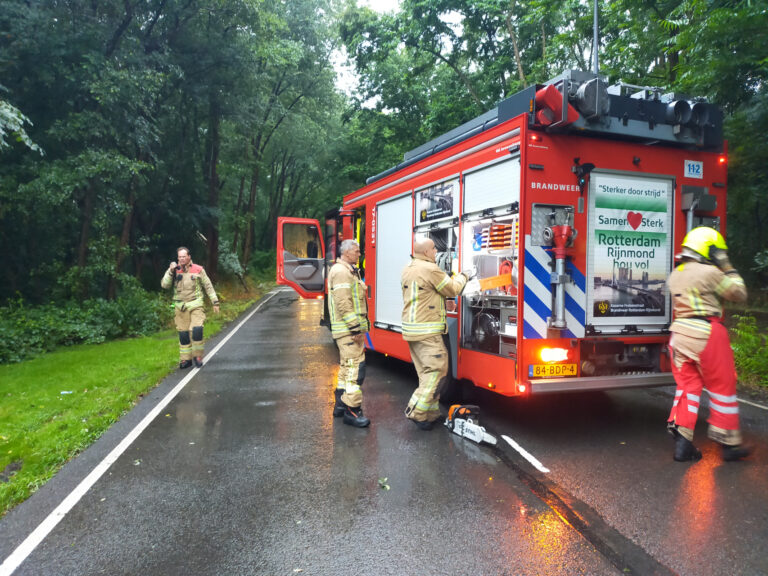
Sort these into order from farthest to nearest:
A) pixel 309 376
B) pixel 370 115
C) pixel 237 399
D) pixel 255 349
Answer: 1. pixel 370 115
2. pixel 255 349
3. pixel 309 376
4. pixel 237 399

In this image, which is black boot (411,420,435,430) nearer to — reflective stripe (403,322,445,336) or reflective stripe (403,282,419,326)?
reflective stripe (403,322,445,336)

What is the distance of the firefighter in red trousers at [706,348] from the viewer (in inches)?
179

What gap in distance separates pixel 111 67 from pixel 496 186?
11110 mm

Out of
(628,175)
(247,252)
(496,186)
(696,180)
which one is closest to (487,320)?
(496,186)

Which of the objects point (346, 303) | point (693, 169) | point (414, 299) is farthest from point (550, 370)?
point (693, 169)

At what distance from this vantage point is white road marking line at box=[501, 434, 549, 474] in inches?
179

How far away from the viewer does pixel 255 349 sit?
11664 millimetres

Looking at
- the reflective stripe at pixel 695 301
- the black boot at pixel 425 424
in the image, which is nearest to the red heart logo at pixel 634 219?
the reflective stripe at pixel 695 301

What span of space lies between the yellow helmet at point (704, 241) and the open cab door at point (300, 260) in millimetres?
7681

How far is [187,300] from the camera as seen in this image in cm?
934

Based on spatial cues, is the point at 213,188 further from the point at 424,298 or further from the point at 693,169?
the point at 693,169

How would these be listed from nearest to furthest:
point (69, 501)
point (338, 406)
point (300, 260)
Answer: point (69, 501) → point (338, 406) → point (300, 260)

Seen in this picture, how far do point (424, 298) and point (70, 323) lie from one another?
33.0ft

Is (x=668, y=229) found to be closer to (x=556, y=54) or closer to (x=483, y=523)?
(x=483, y=523)
